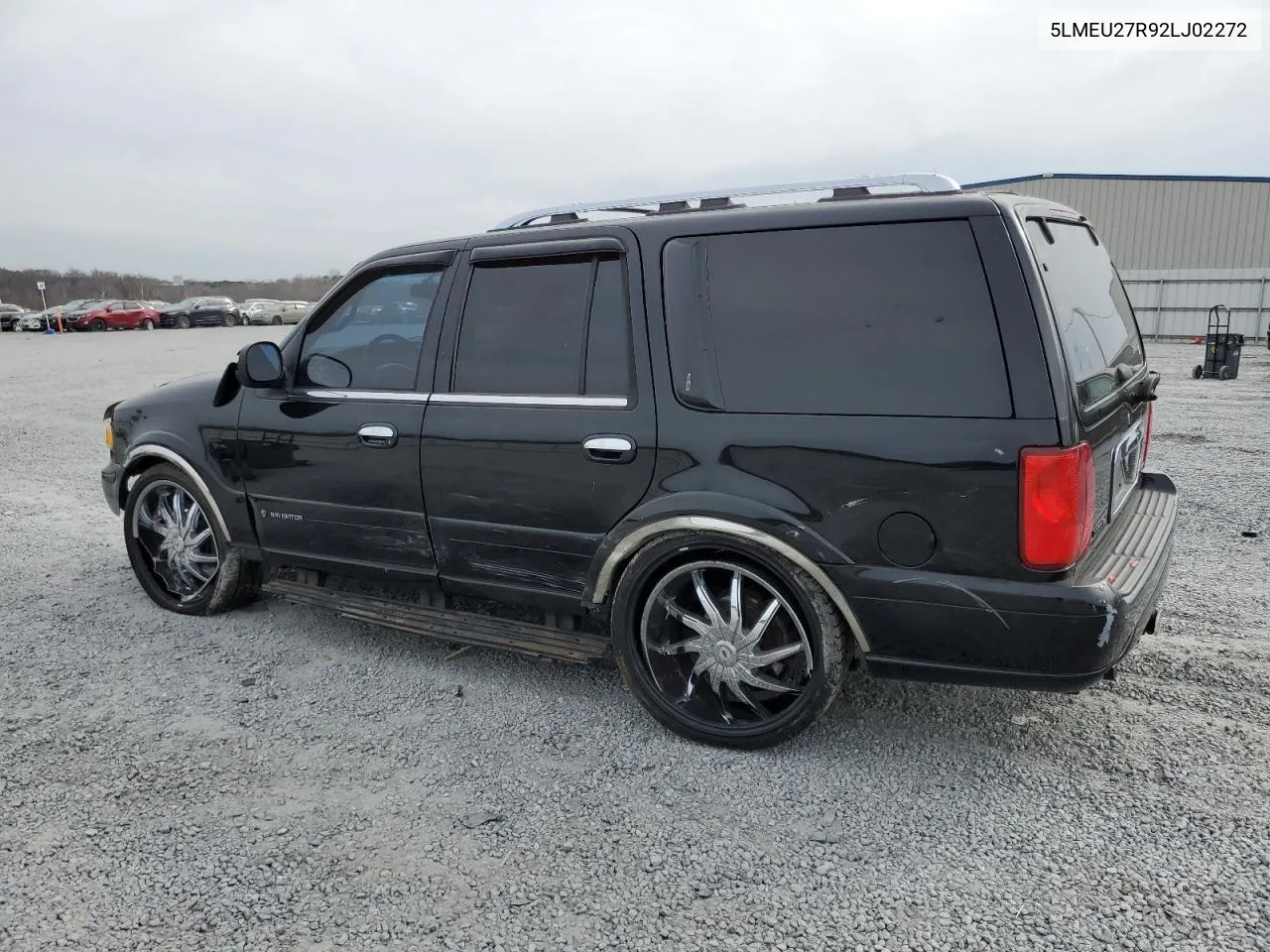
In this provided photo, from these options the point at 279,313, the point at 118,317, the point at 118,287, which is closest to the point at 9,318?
the point at 118,317

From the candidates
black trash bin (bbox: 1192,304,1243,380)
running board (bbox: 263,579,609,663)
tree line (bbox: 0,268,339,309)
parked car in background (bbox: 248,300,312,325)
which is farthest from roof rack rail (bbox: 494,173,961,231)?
tree line (bbox: 0,268,339,309)

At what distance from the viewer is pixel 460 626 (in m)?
3.85

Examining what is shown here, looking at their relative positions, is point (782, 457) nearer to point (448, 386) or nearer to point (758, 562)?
point (758, 562)

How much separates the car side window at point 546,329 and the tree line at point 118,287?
68.2 metres

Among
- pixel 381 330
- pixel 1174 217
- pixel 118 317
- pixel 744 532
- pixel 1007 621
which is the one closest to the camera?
pixel 1007 621

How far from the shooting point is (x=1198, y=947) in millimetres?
2271

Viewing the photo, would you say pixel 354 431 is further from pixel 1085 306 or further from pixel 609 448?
pixel 1085 306

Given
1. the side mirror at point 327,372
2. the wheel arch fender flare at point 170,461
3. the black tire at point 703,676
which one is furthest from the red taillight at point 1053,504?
the wheel arch fender flare at point 170,461

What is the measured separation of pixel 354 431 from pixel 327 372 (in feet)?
1.26

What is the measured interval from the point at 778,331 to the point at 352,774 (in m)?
2.09

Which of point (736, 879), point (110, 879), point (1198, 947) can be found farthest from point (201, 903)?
point (1198, 947)

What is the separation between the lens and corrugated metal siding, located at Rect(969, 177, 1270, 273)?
28.4 m

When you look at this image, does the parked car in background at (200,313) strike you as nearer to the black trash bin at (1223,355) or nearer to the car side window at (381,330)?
the black trash bin at (1223,355)

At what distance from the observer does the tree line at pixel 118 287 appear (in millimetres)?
71562
